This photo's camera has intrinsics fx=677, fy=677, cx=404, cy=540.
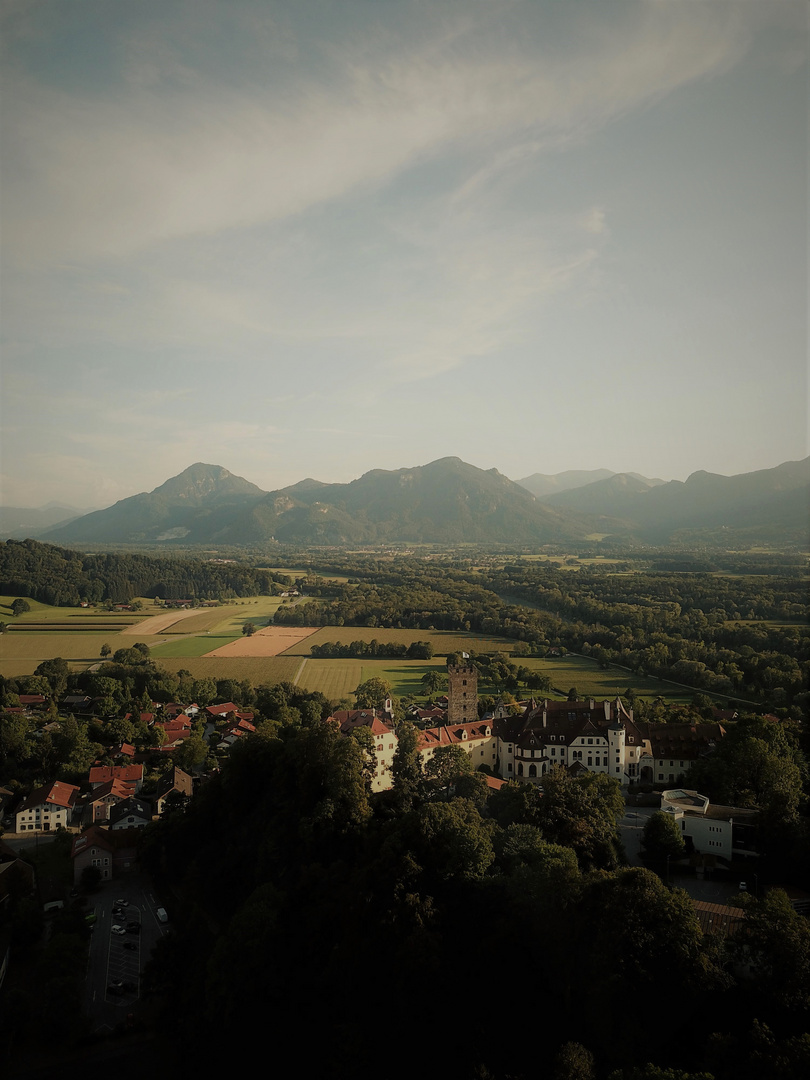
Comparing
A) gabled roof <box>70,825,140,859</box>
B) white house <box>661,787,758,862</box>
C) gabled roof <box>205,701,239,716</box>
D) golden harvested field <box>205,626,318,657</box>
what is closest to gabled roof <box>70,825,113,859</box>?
gabled roof <box>70,825,140,859</box>

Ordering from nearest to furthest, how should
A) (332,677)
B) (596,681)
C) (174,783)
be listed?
(174,783), (596,681), (332,677)

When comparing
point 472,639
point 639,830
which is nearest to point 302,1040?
point 639,830

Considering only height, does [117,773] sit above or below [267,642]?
below

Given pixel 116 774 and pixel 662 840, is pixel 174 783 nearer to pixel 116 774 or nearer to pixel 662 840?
pixel 116 774

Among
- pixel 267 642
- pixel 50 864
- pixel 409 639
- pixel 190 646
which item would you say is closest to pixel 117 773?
pixel 50 864

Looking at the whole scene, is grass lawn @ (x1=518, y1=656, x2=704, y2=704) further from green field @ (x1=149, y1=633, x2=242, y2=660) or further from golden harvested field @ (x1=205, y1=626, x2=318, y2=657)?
green field @ (x1=149, y1=633, x2=242, y2=660)

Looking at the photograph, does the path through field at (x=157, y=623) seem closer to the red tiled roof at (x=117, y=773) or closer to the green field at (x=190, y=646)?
the green field at (x=190, y=646)
